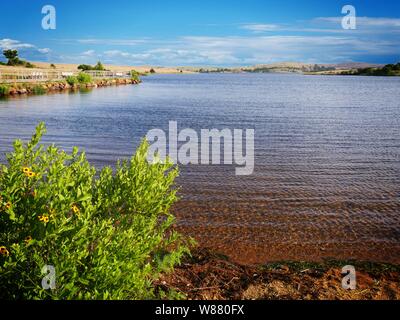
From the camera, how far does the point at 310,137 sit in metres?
24.2

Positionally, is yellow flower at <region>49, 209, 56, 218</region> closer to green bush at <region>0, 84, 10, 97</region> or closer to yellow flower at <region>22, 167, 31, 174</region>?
yellow flower at <region>22, 167, 31, 174</region>

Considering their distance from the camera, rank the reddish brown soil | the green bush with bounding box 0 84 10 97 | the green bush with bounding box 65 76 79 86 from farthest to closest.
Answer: the green bush with bounding box 65 76 79 86 < the green bush with bounding box 0 84 10 97 < the reddish brown soil

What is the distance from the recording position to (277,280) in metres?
7.65

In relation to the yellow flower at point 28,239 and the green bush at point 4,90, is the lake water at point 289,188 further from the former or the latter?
the green bush at point 4,90

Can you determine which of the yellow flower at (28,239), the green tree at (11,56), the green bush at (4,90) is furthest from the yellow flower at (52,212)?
the green tree at (11,56)

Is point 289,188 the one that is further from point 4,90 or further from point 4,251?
point 4,90

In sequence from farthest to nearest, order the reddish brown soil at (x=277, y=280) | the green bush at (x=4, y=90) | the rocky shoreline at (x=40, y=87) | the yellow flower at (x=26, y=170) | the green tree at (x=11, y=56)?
the green tree at (x=11, y=56), the rocky shoreline at (x=40, y=87), the green bush at (x=4, y=90), the reddish brown soil at (x=277, y=280), the yellow flower at (x=26, y=170)

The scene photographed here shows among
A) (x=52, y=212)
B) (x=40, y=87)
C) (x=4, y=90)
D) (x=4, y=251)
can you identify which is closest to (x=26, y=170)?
(x=52, y=212)

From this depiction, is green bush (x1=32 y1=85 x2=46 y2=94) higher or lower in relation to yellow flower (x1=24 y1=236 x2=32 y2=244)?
higher

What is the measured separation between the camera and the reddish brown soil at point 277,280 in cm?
711

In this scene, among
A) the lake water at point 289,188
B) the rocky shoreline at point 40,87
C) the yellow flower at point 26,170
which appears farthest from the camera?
the rocky shoreline at point 40,87

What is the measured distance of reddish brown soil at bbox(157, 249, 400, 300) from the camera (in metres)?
7.11

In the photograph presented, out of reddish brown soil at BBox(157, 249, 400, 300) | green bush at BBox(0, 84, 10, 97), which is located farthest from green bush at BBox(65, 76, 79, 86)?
reddish brown soil at BBox(157, 249, 400, 300)

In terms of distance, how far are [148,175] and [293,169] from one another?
1115 centimetres
